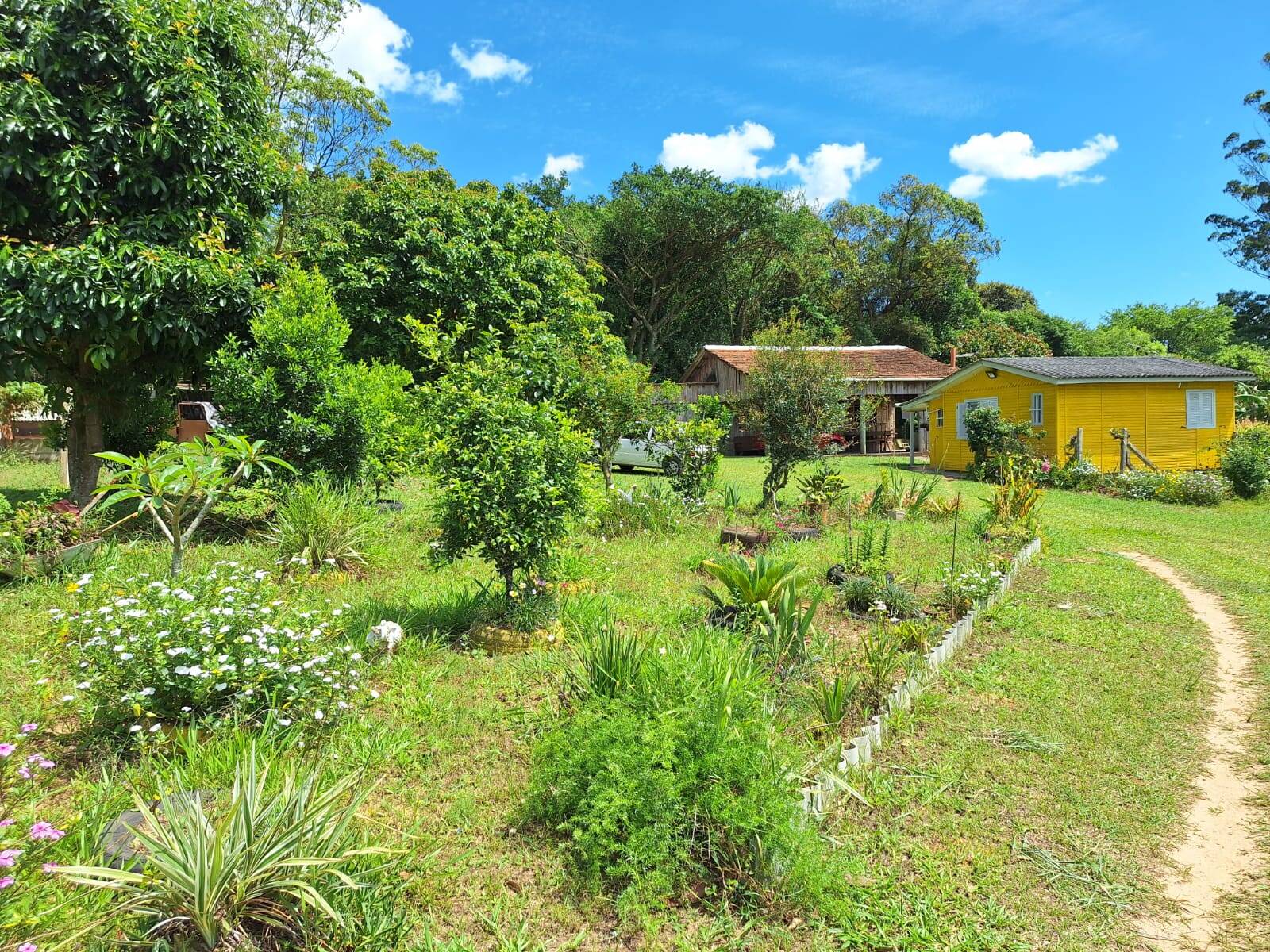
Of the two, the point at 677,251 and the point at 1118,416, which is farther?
the point at 677,251

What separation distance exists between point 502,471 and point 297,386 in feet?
15.6

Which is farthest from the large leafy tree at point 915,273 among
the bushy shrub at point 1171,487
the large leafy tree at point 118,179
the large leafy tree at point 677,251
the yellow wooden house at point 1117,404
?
the large leafy tree at point 118,179

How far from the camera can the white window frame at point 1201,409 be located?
20266 millimetres

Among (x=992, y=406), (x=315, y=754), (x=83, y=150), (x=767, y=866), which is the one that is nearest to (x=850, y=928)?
(x=767, y=866)

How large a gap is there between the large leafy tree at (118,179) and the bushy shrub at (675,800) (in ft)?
24.6

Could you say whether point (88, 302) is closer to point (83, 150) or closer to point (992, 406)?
point (83, 150)

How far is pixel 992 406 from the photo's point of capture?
2108 centimetres

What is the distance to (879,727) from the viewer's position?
4223 mm

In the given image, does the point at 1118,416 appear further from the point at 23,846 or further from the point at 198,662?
the point at 23,846

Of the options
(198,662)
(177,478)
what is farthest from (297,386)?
(198,662)

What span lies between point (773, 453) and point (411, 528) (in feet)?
19.4

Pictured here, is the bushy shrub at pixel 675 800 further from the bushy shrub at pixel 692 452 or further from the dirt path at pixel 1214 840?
the bushy shrub at pixel 692 452

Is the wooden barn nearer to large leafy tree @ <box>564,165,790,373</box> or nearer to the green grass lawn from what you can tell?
large leafy tree @ <box>564,165,790,373</box>

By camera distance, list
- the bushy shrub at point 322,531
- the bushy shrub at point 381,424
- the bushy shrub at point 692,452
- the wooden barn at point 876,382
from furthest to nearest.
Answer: the wooden barn at point 876,382 < the bushy shrub at point 692,452 < the bushy shrub at point 381,424 < the bushy shrub at point 322,531
